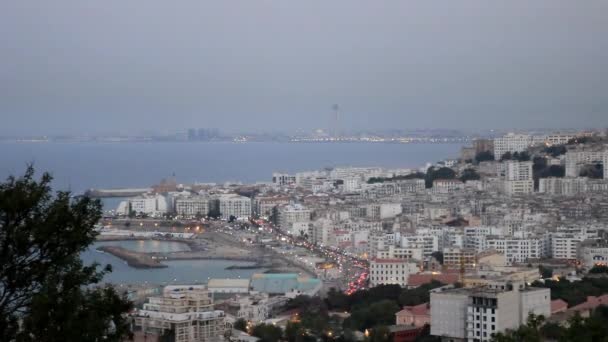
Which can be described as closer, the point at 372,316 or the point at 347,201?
the point at 372,316

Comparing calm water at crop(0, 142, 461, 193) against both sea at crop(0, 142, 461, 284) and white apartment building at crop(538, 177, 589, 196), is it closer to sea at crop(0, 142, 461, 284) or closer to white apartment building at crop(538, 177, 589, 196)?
sea at crop(0, 142, 461, 284)

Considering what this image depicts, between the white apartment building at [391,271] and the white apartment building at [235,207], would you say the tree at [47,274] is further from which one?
the white apartment building at [235,207]

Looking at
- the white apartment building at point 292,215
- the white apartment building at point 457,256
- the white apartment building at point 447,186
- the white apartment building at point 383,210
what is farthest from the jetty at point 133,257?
the white apartment building at point 447,186

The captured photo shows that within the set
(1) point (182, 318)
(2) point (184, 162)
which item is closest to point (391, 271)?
(1) point (182, 318)

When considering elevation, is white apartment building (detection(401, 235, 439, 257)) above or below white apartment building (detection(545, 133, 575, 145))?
below

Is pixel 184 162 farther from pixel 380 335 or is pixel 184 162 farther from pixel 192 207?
pixel 380 335

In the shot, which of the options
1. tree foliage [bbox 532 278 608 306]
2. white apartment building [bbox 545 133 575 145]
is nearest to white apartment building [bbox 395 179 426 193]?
white apartment building [bbox 545 133 575 145]

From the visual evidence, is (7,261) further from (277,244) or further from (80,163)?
(80,163)

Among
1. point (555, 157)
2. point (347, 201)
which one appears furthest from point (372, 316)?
point (555, 157)
